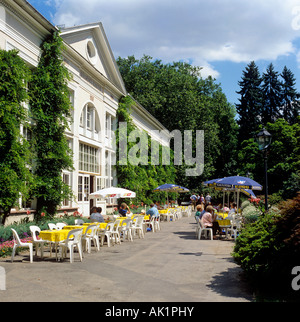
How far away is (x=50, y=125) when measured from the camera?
56.9 ft

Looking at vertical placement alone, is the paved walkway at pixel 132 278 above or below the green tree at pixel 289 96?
below

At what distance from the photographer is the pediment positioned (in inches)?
857

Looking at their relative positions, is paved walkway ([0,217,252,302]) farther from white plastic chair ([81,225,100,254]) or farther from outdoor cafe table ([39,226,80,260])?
outdoor cafe table ([39,226,80,260])

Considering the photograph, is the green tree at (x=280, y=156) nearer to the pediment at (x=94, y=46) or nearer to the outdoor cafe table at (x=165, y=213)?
the outdoor cafe table at (x=165, y=213)

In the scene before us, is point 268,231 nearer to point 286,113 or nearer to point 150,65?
point 150,65

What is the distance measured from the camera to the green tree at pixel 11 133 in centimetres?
1335

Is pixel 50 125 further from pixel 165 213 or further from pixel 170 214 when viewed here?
pixel 170 214

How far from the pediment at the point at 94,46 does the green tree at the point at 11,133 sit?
6305 millimetres

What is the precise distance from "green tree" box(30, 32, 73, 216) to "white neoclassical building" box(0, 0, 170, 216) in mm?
555

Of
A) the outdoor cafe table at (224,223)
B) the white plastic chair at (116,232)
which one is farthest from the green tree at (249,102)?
the white plastic chair at (116,232)

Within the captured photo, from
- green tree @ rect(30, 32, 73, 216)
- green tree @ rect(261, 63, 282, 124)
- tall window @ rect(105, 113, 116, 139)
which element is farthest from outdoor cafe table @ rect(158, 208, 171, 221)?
green tree @ rect(261, 63, 282, 124)

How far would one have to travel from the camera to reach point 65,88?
59.6 feet

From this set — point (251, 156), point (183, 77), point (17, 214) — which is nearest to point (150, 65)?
point (183, 77)
